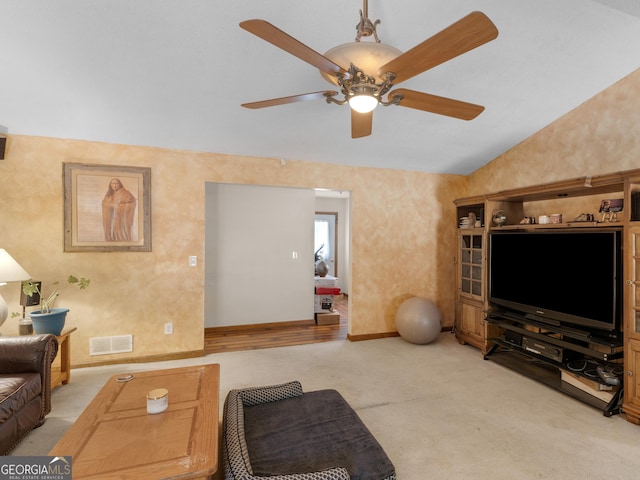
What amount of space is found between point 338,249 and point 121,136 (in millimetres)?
5568

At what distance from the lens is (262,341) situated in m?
4.53

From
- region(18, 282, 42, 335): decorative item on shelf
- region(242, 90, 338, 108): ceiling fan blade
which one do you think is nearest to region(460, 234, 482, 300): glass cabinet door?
region(242, 90, 338, 108): ceiling fan blade

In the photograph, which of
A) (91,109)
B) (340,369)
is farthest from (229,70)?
(340,369)

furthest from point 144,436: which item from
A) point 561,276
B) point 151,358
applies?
point 561,276

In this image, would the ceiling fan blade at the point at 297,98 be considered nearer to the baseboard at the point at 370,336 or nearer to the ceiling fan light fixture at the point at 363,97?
the ceiling fan light fixture at the point at 363,97

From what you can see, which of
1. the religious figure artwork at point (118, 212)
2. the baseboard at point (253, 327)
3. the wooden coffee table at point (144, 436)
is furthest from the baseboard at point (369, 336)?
the religious figure artwork at point (118, 212)

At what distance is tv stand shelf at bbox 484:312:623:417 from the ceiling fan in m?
2.31

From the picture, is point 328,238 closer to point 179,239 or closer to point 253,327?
point 253,327

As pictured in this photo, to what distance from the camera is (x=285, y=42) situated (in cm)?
139

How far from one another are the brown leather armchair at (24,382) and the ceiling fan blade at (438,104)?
3.00m

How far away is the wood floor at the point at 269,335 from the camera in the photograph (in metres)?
4.35

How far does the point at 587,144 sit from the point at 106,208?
526 centimetres

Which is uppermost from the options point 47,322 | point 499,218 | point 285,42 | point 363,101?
point 285,42

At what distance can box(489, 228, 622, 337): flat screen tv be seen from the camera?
2.67 meters
